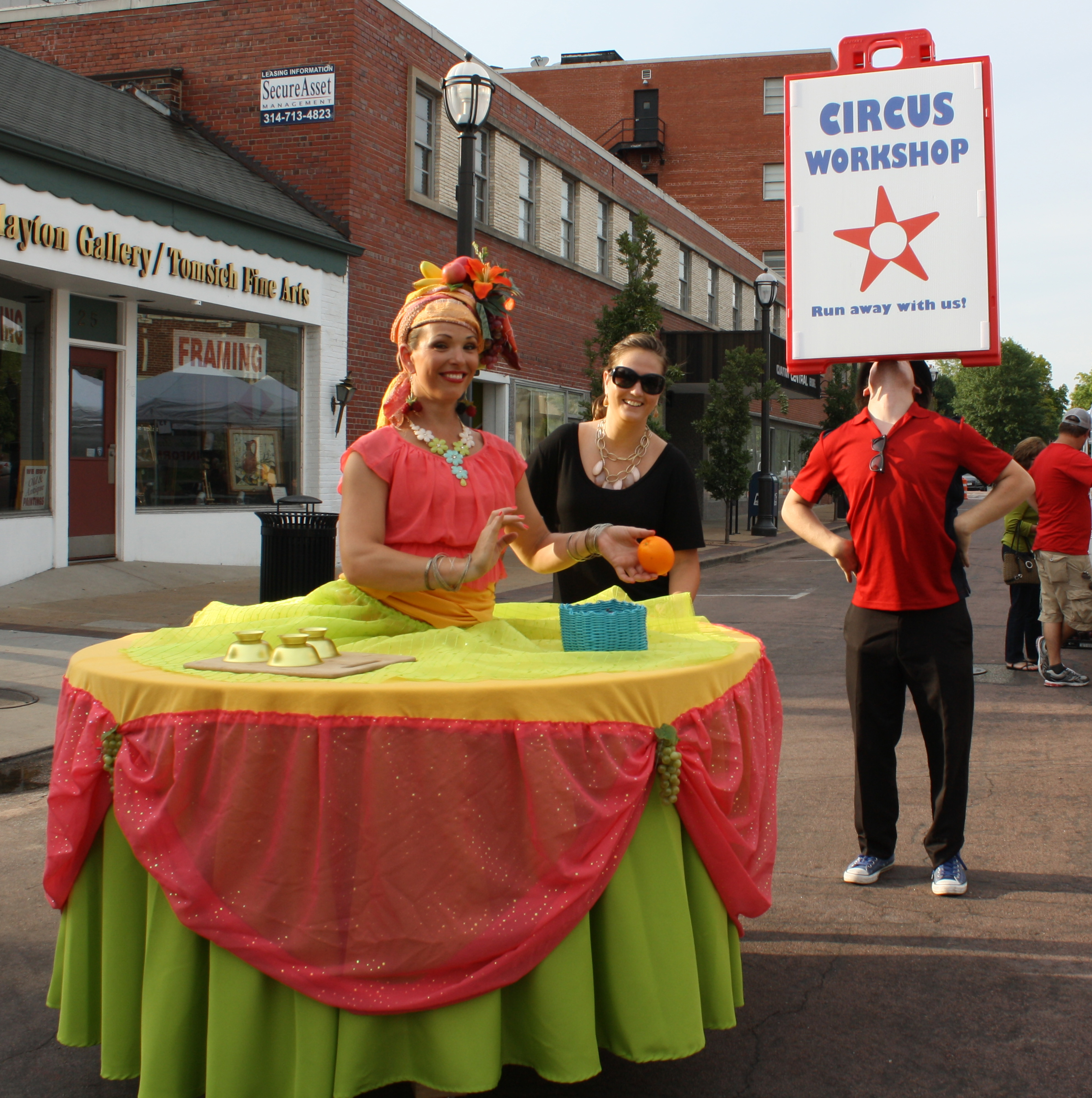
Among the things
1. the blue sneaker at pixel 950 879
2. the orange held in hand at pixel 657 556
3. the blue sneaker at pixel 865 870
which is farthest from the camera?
the blue sneaker at pixel 865 870

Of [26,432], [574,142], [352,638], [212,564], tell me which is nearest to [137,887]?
[352,638]

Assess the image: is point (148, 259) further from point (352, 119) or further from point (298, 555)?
point (298, 555)

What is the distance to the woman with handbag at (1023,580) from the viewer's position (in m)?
8.66

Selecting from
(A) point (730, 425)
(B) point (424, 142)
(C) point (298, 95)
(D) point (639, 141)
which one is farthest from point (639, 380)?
(D) point (639, 141)

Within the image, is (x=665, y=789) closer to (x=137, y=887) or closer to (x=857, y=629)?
(x=137, y=887)

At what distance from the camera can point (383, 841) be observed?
A: 7.69 feet

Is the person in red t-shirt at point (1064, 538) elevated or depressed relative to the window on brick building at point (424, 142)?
depressed

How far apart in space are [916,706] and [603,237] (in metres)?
23.3

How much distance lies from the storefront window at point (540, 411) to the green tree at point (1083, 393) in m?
85.7

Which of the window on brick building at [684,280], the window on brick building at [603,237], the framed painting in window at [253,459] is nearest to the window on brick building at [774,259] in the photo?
the window on brick building at [684,280]

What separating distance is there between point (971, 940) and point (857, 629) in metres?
1.13

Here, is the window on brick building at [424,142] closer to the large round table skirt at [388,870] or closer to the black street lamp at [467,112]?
the black street lamp at [467,112]

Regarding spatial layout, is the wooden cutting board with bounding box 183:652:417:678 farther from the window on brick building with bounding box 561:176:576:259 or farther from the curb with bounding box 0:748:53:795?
the window on brick building with bounding box 561:176:576:259

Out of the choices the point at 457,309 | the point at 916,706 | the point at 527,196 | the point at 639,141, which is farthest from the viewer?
the point at 639,141
